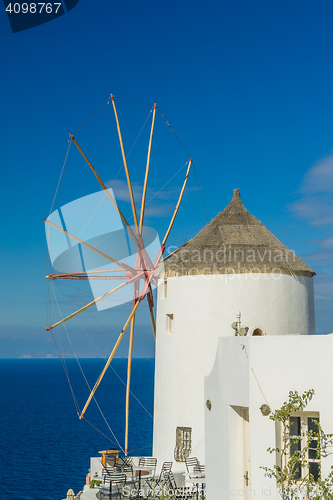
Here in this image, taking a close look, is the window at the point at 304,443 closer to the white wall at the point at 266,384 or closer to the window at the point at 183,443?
the white wall at the point at 266,384

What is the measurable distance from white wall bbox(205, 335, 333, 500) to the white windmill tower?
5522 mm

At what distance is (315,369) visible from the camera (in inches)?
427

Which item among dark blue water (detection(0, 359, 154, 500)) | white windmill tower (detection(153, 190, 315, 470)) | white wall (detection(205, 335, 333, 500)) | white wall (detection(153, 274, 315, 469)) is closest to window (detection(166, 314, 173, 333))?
white windmill tower (detection(153, 190, 315, 470))

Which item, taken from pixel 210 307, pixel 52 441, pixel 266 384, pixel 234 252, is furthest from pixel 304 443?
pixel 52 441

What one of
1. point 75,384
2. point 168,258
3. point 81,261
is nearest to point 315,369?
point 168,258

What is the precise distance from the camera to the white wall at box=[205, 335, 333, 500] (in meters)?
10.7

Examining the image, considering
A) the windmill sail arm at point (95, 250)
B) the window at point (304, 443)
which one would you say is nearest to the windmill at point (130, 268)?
the windmill sail arm at point (95, 250)

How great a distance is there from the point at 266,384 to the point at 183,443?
8.87 m

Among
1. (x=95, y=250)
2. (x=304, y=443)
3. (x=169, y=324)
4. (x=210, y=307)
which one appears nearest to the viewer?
(x=304, y=443)

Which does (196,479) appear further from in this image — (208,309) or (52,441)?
(52,441)

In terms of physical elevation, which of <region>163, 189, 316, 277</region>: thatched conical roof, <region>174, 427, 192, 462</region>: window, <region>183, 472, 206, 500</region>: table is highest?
<region>163, 189, 316, 277</region>: thatched conical roof

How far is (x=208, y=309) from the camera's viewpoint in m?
18.8

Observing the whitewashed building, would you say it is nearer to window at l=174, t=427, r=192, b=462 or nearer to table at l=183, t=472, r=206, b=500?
window at l=174, t=427, r=192, b=462

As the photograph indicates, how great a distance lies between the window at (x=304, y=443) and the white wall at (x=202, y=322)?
7074 mm
